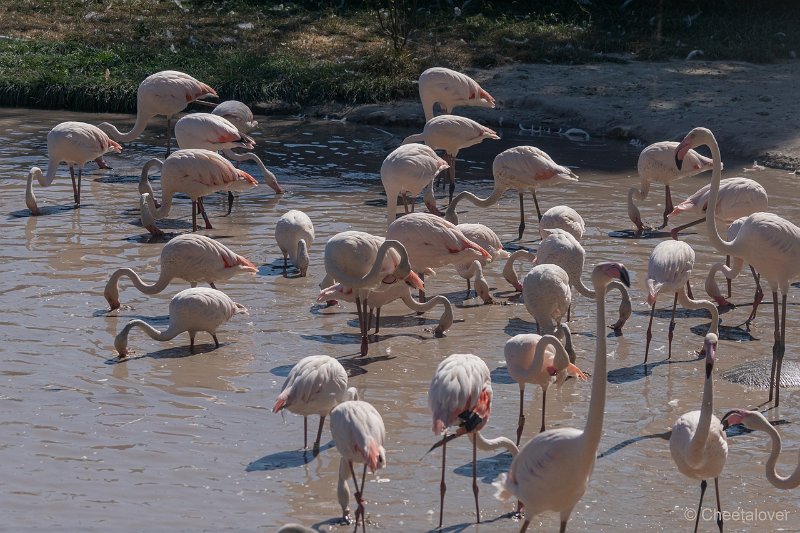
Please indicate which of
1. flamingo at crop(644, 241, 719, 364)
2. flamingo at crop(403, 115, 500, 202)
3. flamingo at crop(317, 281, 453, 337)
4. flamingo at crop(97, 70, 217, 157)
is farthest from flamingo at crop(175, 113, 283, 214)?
flamingo at crop(644, 241, 719, 364)

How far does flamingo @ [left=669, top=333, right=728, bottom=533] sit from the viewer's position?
4629 millimetres

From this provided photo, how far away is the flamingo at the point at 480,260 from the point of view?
7812 mm

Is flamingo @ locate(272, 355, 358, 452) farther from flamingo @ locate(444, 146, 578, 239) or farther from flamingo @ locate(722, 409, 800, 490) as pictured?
flamingo @ locate(444, 146, 578, 239)

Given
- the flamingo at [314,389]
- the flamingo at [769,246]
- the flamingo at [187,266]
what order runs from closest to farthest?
1. the flamingo at [314,389]
2. the flamingo at [769,246]
3. the flamingo at [187,266]

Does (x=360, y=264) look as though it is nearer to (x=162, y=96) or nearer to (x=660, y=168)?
(x=660, y=168)

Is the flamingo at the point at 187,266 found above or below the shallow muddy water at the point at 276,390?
above

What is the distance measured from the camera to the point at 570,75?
14523 millimetres

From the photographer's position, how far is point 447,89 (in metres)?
11.4

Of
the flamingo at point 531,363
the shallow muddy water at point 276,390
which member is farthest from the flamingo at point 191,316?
the flamingo at point 531,363

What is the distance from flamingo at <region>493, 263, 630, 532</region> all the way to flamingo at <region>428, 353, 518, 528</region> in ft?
1.57

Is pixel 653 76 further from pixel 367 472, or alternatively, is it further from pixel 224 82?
pixel 367 472

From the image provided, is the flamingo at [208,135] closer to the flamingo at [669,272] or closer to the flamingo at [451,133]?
the flamingo at [451,133]

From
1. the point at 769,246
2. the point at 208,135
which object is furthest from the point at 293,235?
the point at 769,246

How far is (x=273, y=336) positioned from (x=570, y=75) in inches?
328
